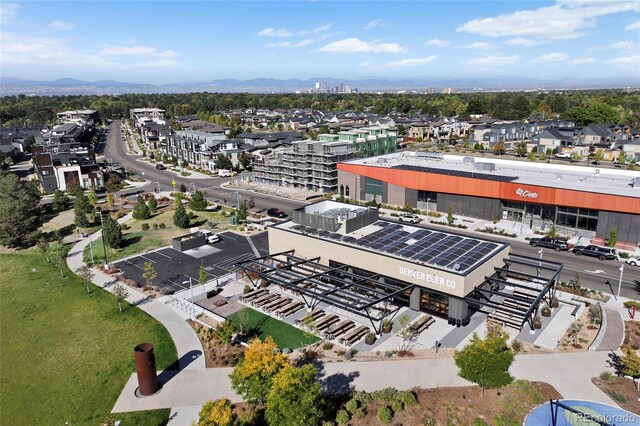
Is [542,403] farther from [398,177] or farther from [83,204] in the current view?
[83,204]

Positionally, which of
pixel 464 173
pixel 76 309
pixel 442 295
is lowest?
pixel 76 309

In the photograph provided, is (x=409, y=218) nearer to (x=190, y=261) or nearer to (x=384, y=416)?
(x=190, y=261)

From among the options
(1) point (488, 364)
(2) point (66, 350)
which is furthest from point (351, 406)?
(2) point (66, 350)

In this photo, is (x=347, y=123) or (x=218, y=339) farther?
(x=347, y=123)

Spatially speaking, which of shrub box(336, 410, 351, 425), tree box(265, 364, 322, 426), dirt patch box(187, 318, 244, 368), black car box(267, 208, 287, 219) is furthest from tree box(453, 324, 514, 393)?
black car box(267, 208, 287, 219)

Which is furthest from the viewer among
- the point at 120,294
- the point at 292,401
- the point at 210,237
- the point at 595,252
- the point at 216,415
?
the point at 210,237

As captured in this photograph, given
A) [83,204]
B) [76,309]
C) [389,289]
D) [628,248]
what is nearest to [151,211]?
[83,204]

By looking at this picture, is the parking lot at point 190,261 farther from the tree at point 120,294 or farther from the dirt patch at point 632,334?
the dirt patch at point 632,334

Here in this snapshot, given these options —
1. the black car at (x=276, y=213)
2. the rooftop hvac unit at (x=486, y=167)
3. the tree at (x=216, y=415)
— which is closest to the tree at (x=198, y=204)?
the black car at (x=276, y=213)
